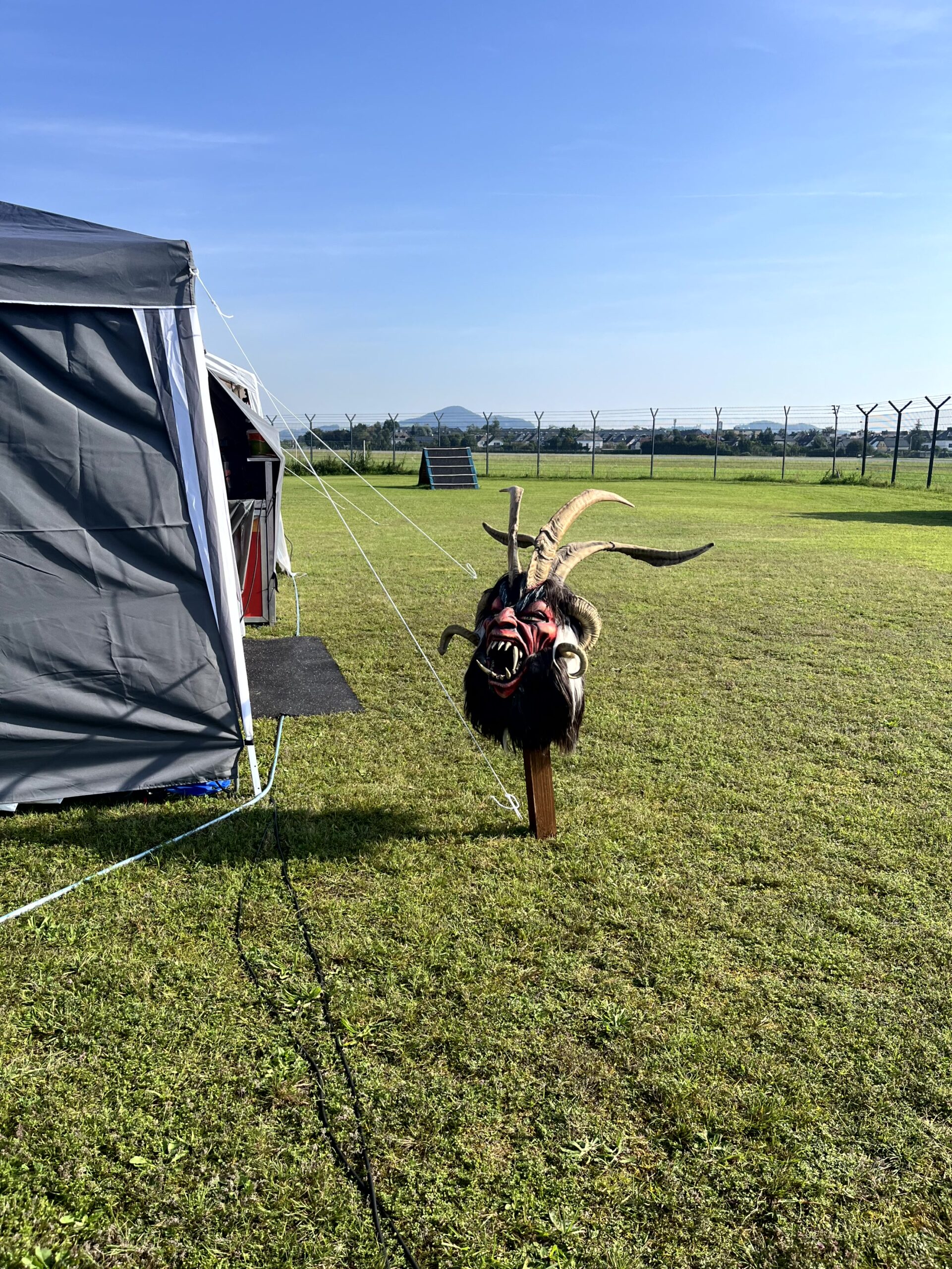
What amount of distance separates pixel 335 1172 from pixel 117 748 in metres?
2.73

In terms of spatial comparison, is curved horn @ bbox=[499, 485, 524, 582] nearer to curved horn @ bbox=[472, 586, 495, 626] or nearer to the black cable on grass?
curved horn @ bbox=[472, 586, 495, 626]

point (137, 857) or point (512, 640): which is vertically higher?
point (512, 640)

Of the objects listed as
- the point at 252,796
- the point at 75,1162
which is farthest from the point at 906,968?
the point at 252,796

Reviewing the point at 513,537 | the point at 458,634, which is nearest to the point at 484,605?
the point at 458,634

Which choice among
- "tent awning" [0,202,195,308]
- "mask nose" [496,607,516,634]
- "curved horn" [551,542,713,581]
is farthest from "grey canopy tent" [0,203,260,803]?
"curved horn" [551,542,713,581]

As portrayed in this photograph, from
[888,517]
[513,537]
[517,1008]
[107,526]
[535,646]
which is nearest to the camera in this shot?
[517,1008]

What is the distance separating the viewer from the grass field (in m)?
2.22

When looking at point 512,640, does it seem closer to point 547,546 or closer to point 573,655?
point 573,655

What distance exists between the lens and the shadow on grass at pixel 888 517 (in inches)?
694

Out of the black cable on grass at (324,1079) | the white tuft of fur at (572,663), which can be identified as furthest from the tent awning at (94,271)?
the black cable on grass at (324,1079)

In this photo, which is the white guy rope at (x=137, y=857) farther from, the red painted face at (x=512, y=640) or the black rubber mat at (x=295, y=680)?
the red painted face at (x=512, y=640)

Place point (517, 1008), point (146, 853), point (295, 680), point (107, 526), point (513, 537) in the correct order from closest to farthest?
point (517, 1008) < point (513, 537) < point (146, 853) < point (107, 526) < point (295, 680)

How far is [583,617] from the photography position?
3742 mm

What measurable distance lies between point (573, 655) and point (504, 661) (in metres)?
0.33
